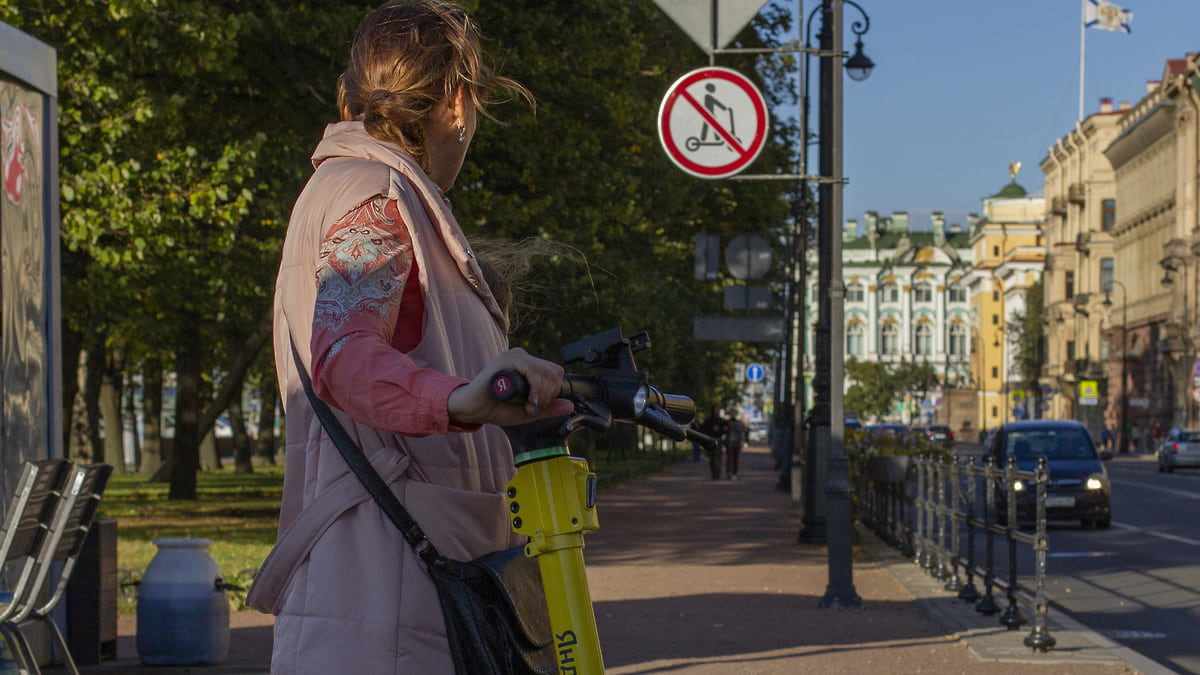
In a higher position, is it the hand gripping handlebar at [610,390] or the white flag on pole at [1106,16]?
the white flag on pole at [1106,16]

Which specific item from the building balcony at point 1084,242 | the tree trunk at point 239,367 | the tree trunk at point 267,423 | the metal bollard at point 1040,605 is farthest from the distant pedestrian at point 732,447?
the building balcony at point 1084,242

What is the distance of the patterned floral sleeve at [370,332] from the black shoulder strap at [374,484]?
5cm

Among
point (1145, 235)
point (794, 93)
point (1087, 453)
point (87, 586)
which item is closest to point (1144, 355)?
point (1145, 235)

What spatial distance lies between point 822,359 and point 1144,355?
73.8 m

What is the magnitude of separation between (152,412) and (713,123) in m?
33.4

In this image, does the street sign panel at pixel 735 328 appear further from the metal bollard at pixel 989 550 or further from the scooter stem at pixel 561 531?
the scooter stem at pixel 561 531

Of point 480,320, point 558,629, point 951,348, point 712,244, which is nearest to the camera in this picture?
point 558,629

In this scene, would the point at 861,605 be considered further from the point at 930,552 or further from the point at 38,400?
the point at 38,400

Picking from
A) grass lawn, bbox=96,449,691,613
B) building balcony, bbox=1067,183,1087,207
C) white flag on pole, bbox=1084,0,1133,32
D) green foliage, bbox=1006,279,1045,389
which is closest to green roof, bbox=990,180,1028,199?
green foliage, bbox=1006,279,1045,389

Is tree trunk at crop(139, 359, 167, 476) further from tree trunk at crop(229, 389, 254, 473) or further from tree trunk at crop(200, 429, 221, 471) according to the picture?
tree trunk at crop(229, 389, 254, 473)

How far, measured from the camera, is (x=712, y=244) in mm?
20125

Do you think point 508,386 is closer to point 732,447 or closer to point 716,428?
point 716,428

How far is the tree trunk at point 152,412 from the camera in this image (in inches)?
1610

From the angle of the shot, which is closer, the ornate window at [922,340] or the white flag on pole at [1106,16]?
the white flag on pole at [1106,16]
